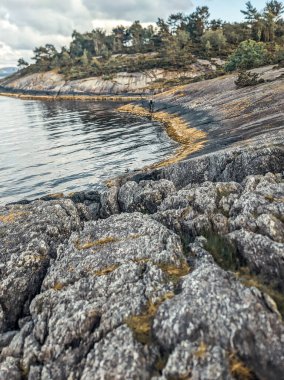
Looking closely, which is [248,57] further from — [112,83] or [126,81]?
[112,83]

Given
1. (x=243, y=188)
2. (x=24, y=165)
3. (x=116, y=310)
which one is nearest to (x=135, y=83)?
(x=24, y=165)

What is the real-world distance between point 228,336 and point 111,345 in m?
3.58

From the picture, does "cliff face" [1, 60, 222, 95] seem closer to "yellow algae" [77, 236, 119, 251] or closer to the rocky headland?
the rocky headland

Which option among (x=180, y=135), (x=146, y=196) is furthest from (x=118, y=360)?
(x=180, y=135)

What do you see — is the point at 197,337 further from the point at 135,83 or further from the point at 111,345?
the point at 135,83

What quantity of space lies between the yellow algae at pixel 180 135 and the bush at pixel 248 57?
35.4 meters

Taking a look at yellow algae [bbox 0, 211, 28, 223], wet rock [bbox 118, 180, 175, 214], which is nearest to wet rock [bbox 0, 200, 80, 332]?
yellow algae [bbox 0, 211, 28, 223]

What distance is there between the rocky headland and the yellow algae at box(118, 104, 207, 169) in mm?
15307

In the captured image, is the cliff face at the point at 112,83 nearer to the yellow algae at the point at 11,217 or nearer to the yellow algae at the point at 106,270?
the yellow algae at the point at 11,217

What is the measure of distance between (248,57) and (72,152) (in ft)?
A: 246

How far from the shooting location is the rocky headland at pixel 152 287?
9344 millimetres

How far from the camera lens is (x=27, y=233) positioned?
61.1ft

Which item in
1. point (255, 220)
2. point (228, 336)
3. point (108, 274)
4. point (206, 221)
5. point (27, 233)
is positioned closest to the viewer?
point (228, 336)

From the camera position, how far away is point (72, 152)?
52312 millimetres
